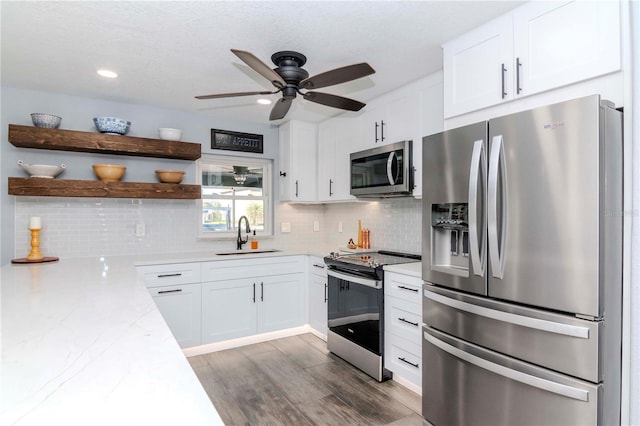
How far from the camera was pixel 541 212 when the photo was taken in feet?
5.16

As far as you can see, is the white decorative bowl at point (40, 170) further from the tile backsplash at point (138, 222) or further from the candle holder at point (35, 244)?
the candle holder at point (35, 244)

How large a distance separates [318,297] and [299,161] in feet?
5.12

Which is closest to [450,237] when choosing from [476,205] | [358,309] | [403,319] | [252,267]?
[476,205]

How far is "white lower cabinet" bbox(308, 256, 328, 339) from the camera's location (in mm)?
3588

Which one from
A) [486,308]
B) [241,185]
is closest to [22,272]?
[241,185]

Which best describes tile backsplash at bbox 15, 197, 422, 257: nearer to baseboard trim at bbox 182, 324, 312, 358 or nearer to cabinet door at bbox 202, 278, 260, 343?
cabinet door at bbox 202, 278, 260, 343

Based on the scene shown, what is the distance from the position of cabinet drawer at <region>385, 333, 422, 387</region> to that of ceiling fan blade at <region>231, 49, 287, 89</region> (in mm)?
1993

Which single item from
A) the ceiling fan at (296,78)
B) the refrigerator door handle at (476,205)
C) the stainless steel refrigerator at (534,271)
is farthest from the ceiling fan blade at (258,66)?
the refrigerator door handle at (476,205)

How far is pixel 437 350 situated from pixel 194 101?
2.99m

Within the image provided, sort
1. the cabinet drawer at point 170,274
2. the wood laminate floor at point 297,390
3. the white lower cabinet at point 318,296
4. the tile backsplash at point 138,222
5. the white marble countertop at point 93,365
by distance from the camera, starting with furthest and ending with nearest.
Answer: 1. the white lower cabinet at point 318,296
2. the tile backsplash at point 138,222
3. the cabinet drawer at point 170,274
4. the wood laminate floor at point 297,390
5. the white marble countertop at point 93,365

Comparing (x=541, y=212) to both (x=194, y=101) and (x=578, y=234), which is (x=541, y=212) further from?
(x=194, y=101)

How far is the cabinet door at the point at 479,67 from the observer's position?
1.91 meters

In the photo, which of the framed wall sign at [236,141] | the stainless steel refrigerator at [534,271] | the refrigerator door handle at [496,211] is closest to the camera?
the stainless steel refrigerator at [534,271]

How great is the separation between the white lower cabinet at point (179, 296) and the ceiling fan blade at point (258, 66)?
→ 1939 mm
